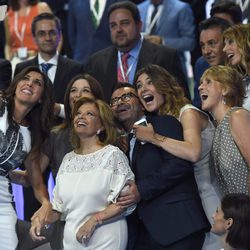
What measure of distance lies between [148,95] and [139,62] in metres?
1.14

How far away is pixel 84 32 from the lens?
25.4ft

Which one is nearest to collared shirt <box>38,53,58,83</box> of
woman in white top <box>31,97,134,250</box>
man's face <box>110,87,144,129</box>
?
man's face <box>110,87,144,129</box>

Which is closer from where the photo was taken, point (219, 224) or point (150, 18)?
point (219, 224)

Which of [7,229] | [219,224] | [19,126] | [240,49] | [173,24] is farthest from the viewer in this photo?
[173,24]

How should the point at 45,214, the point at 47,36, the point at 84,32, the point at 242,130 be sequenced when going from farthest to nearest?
the point at 84,32
the point at 47,36
the point at 45,214
the point at 242,130

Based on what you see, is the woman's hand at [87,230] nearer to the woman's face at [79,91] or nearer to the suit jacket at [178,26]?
the woman's face at [79,91]

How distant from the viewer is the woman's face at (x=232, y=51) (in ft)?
17.8

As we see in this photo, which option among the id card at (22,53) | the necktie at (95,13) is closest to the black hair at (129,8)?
the necktie at (95,13)

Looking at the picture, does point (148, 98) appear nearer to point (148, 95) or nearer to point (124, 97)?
point (148, 95)

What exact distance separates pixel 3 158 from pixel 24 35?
264 centimetres

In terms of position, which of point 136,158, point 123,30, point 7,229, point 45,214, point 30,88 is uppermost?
point 123,30

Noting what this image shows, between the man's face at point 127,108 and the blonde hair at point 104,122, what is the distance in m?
0.17

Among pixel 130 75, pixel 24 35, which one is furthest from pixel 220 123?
pixel 24 35

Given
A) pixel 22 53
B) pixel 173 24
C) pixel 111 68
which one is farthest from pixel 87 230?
pixel 173 24
